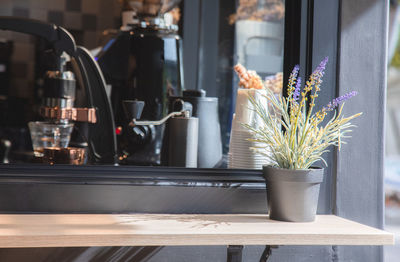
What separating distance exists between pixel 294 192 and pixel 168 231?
10.2 inches

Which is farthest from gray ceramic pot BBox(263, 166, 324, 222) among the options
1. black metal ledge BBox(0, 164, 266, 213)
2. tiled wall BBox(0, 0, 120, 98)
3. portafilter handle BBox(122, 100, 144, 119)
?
tiled wall BBox(0, 0, 120, 98)

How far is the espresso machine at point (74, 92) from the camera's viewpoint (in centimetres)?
129

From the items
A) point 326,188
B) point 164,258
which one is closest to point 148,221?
point 164,258

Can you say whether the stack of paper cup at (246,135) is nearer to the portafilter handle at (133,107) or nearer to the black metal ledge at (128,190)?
the black metal ledge at (128,190)

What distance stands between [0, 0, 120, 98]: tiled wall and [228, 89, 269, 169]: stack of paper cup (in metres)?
2.75

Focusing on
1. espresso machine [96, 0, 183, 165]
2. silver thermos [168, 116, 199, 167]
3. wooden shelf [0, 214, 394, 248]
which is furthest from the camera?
espresso machine [96, 0, 183, 165]

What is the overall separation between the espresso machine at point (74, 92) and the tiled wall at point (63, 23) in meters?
2.42

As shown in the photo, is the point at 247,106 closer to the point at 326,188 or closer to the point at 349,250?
the point at 326,188

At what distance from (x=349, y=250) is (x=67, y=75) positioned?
2.47ft

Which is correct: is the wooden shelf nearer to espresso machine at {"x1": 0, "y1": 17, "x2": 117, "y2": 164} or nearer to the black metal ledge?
the black metal ledge

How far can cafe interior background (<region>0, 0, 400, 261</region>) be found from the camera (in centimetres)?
168

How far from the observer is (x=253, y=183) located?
119 cm

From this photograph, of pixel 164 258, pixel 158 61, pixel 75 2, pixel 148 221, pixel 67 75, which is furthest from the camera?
pixel 75 2

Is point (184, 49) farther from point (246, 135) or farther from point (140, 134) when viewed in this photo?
point (246, 135)
